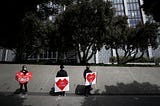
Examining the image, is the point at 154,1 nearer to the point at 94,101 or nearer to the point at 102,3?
the point at 94,101

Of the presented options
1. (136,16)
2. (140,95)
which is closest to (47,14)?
(140,95)

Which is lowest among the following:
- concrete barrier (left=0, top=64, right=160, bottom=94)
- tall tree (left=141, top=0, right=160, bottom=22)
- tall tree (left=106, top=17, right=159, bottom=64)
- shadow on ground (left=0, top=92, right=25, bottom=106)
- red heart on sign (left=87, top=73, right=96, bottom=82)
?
shadow on ground (left=0, top=92, right=25, bottom=106)

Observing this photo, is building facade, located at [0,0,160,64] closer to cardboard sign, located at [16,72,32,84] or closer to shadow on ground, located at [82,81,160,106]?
shadow on ground, located at [82,81,160,106]

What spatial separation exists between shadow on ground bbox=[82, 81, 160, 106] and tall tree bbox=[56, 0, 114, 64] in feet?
26.9

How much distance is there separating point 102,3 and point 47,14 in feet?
32.8

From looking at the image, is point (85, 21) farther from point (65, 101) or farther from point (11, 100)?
point (11, 100)

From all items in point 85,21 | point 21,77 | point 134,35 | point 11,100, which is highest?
point 85,21

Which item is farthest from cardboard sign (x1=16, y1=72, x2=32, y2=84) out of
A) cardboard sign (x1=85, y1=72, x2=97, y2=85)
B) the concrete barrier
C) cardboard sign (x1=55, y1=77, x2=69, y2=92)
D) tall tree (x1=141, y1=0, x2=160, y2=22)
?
tall tree (x1=141, y1=0, x2=160, y2=22)

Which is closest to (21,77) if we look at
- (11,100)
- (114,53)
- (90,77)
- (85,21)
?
(11,100)

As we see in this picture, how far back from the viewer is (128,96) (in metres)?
7.45

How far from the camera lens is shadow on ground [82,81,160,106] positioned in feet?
20.7

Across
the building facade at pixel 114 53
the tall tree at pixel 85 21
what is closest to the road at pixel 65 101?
the tall tree at pixel 85 21

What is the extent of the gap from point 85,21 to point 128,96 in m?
10.3

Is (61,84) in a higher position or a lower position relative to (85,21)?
lower
